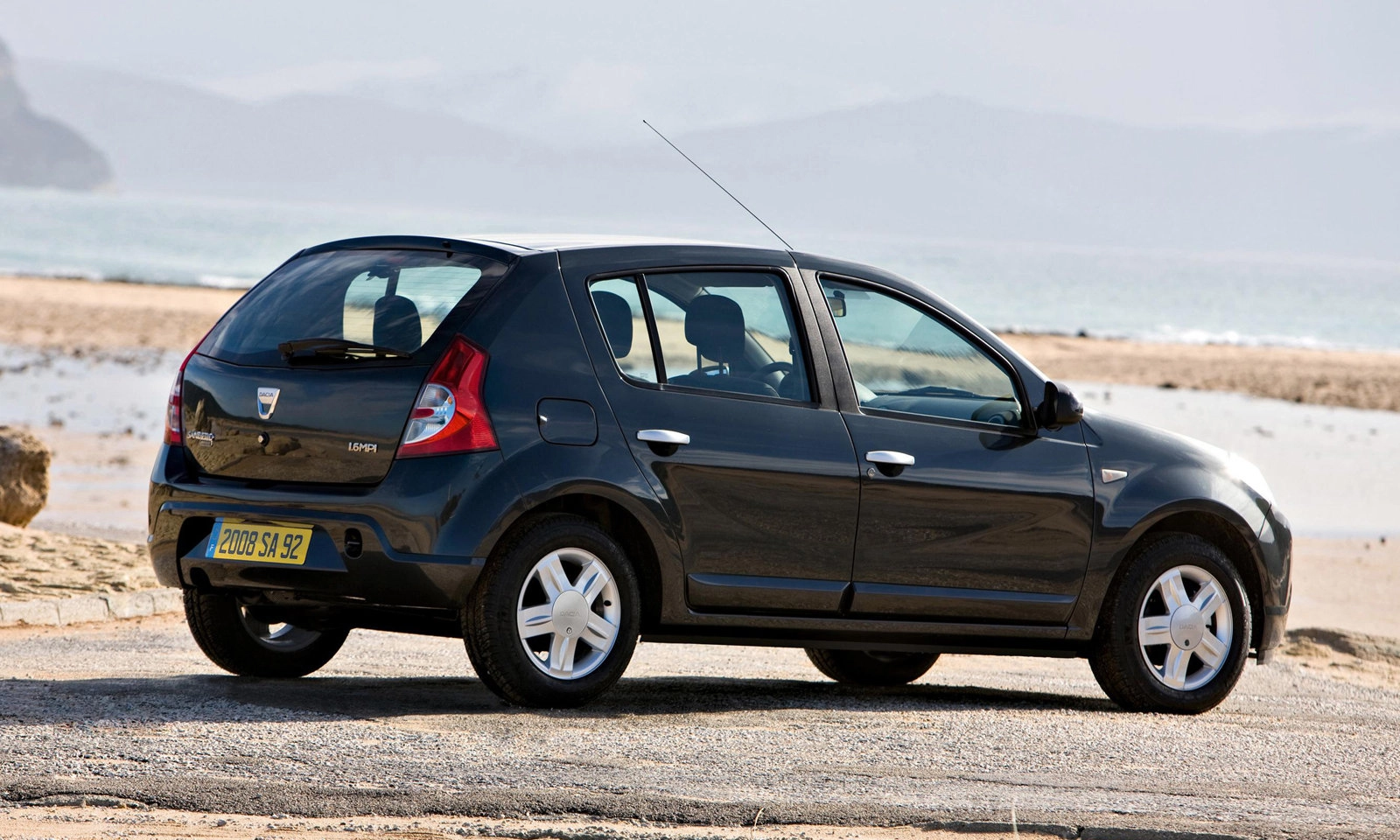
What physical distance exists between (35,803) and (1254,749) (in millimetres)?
4256

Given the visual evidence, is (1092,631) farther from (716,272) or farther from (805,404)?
(716,272)

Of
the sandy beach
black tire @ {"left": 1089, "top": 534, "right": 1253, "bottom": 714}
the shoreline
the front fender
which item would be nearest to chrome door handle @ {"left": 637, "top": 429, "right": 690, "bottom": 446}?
the front fender

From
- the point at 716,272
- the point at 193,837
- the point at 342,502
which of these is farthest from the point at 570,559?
the point at 193,837

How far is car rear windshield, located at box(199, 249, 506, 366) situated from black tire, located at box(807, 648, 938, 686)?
9.10 feet

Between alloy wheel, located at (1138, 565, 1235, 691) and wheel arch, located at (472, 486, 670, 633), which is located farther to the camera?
alloy wheel, located at (1138, 565, 1235, 691)

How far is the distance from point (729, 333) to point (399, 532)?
1500 millimetres

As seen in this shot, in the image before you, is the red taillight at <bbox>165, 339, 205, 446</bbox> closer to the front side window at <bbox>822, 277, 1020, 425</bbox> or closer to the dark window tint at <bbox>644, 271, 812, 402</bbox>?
the dark window tint at <bbox>644, 271, 812, 402</bbox>

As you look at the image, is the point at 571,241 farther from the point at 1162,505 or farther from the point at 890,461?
the point at 1162,505

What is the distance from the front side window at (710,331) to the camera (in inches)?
266

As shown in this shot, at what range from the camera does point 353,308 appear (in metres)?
6.71

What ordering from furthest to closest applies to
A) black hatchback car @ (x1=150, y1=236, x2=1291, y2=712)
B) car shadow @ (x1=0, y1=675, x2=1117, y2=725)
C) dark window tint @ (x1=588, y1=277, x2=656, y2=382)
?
dark window tint @ (x1=588, y1=277, x2=656, y2=382)
car shadow @ (x1=0, y1=675, x2=1117, y2=725)
black hatchback car @ (x1=150, y1=236, x2=1291, y2=712)

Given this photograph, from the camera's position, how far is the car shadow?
6.47m

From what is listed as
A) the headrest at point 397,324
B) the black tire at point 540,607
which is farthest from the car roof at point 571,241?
the black tire at point 540,607

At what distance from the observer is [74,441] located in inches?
777
